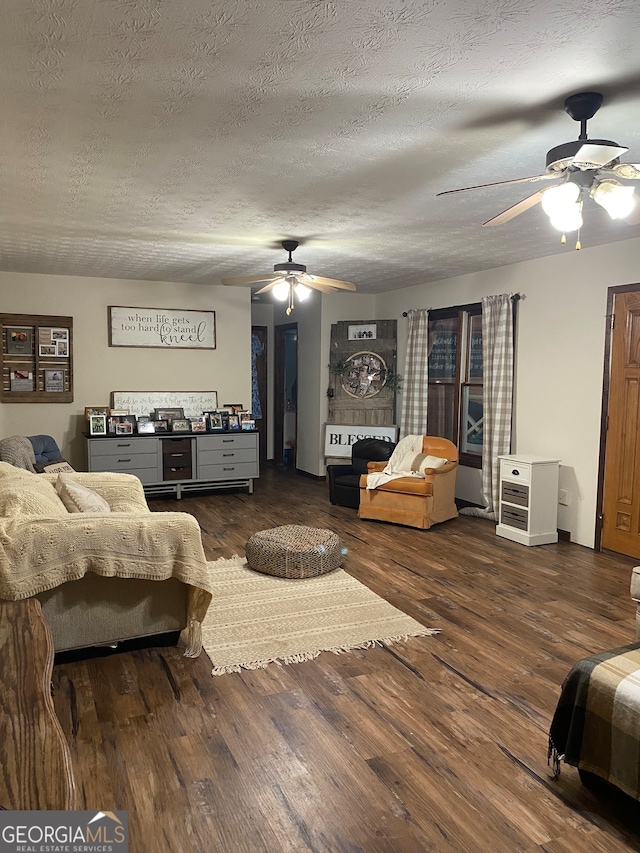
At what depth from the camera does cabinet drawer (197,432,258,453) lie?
708cm

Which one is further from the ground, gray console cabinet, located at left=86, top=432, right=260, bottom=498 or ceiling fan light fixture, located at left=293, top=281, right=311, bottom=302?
ceiling fan light fixture, located at left=293, top=281, right=311, bottom=302

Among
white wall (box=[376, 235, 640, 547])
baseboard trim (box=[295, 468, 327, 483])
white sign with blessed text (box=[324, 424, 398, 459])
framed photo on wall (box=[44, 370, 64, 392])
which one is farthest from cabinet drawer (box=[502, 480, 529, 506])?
framed photo on wall (box=[44, 370, 64, 392])

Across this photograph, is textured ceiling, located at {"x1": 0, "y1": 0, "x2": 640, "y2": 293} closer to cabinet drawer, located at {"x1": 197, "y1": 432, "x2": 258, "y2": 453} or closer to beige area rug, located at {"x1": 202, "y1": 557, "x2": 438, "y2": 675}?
beige area rug, located at {"x1": 202, "y1": 557, "x2": 438, "y2": 675}

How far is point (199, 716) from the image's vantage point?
2699 millimetres

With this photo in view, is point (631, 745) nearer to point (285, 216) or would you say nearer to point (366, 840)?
point (366, 840)

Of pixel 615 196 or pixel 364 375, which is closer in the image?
pixel 615 196

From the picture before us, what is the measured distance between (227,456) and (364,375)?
206 centimetres

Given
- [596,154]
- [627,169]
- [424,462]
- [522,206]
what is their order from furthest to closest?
[424,462] → [522,206] → [627,169] → [596,154]

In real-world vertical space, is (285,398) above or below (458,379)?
below

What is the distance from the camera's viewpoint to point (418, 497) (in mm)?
5871

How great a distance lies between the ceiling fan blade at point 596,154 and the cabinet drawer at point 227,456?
5399mm

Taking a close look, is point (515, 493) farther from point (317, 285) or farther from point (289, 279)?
point (289, 279)

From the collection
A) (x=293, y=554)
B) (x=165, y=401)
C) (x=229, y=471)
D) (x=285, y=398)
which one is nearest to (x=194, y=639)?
(x=293, y=554)

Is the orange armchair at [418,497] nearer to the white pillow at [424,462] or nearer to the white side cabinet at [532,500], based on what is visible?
the white pillow at [424,462]
